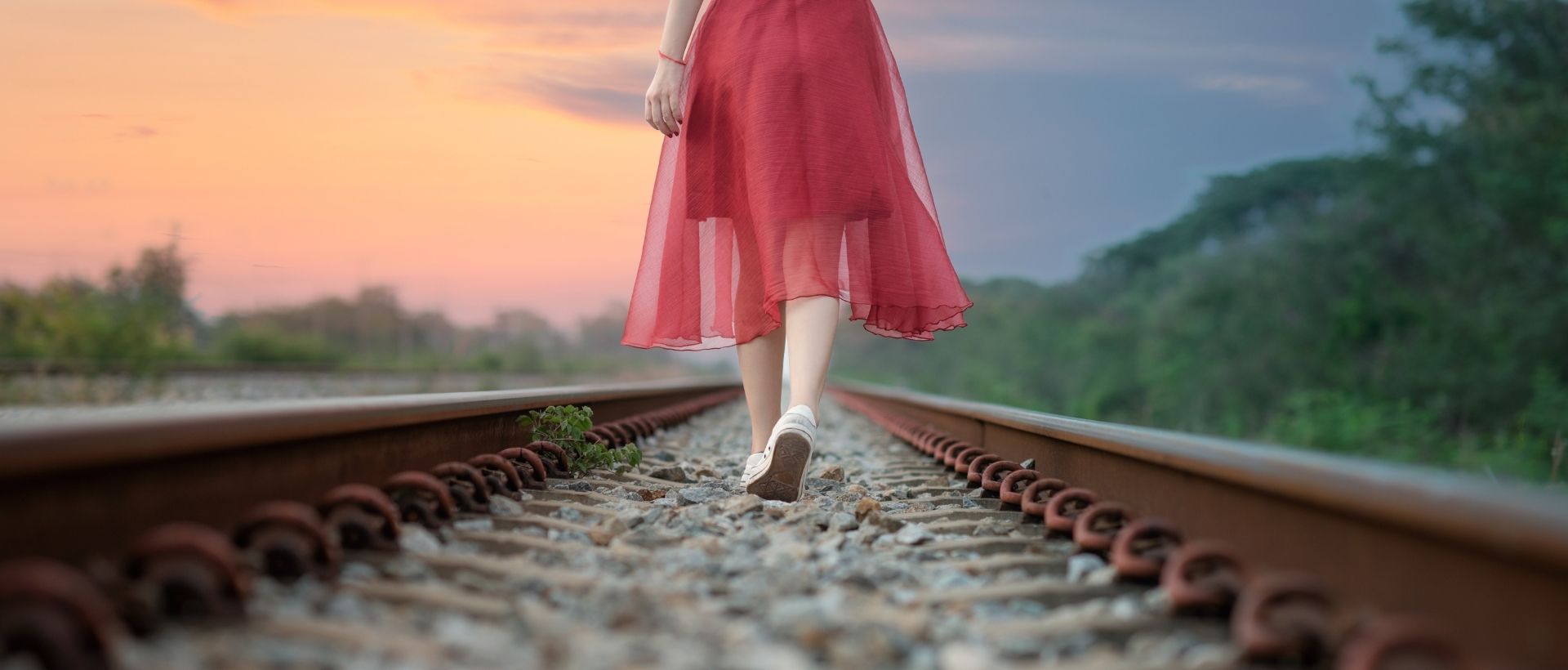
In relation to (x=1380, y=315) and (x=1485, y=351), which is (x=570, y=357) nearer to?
(x=1380, y=315)

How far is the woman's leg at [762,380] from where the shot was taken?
3131mm

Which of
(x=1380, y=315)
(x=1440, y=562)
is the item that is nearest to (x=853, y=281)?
(x=1440, y=562)

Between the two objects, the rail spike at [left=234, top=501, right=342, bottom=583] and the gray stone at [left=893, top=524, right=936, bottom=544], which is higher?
→ the rail spike at [left=234, top=501, right=342, bottom=583]

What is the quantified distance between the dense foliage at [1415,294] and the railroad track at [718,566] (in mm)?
11449

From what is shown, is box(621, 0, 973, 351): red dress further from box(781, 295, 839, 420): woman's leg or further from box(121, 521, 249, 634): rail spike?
box(121, 521, 249, 634): rail spike

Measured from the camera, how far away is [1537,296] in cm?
1819

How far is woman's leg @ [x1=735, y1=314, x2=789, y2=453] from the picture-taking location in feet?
10.3

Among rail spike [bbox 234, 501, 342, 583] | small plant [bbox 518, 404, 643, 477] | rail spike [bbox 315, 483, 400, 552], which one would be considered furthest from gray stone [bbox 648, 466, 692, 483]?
rail spike [bbox 234, 501, 342, 583]

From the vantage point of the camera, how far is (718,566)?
1896 millimetres

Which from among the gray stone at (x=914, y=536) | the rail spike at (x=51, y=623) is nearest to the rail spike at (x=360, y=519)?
the rail spike at (x=51, y=623)

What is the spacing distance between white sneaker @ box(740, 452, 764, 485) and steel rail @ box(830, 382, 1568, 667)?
987mm

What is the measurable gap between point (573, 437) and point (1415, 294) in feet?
76.5

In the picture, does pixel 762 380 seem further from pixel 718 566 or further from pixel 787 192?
pixel 718 566

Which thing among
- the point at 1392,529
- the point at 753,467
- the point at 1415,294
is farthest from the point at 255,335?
the point at 1392,529
